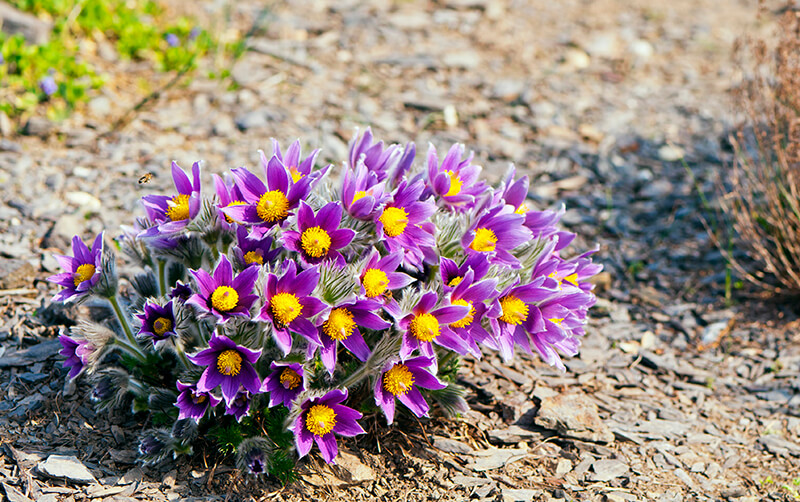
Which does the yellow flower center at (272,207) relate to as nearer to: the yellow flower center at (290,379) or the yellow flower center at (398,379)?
the yellow flower center at (290,379)

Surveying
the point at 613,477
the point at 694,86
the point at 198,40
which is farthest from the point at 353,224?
the point at 694,86

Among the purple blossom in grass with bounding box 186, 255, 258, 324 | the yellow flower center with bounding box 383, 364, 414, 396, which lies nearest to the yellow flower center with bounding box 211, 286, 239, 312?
the purple blossom in grass with bounding box 186, 255, 258, 324

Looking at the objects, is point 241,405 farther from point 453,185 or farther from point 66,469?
point 453,185

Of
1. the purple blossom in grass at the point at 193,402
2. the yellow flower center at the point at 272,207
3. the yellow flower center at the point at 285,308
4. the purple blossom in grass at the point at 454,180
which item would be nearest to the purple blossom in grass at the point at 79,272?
the purple blossom in grass at the point at 193,402

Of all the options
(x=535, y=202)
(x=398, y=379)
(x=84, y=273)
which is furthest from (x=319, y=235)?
(x=535, y=202)

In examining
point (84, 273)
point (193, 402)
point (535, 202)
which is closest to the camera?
point (193, 402)
